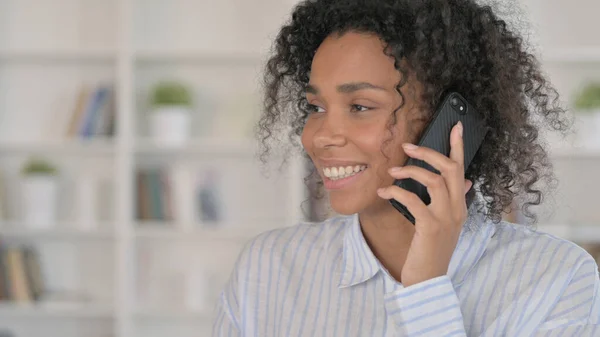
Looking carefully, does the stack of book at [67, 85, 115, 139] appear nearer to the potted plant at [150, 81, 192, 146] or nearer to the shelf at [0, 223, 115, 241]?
the potted plant at [150, 81, 192, 146]

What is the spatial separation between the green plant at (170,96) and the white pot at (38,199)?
580mm

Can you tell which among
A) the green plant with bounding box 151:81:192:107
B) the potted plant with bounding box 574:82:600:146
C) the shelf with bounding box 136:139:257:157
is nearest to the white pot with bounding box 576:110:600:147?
the potted plant with bounding box 574:82:600:146

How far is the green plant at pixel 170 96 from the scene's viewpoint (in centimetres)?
401

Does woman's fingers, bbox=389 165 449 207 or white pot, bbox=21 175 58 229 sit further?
white pot, bbox=21 175 58 229

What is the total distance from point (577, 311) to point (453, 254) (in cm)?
19

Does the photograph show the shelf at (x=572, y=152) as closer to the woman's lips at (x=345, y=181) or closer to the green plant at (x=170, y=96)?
the green plant at (x=170, y=96)

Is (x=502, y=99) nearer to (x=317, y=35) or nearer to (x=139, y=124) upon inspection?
(x=317, y=35)

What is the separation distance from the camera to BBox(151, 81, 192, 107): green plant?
158 inches

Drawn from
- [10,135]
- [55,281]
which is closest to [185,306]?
[55,281]

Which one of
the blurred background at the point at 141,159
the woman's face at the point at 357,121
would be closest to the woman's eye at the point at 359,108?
the woman's face at the point at 357,121

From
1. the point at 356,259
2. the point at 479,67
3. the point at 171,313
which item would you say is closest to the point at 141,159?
the point at 171,313

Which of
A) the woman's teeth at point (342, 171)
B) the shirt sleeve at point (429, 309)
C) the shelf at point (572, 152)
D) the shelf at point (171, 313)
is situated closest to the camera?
the shirt sleeve at point (429, 309)

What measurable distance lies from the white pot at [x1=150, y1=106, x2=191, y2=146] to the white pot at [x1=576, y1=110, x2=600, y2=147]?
1670 mm

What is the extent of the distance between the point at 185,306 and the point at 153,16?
1.30 metres
